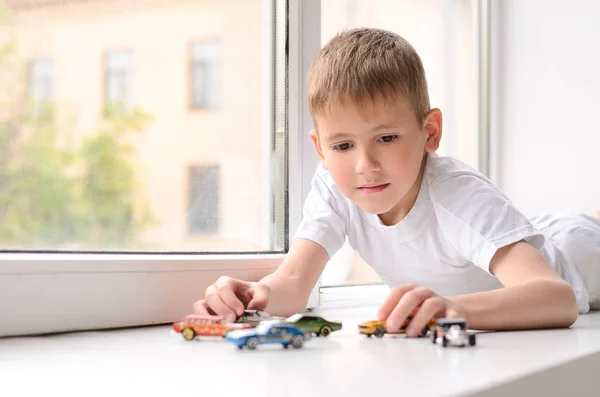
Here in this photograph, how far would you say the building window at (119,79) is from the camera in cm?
111

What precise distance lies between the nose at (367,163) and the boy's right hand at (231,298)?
22cm

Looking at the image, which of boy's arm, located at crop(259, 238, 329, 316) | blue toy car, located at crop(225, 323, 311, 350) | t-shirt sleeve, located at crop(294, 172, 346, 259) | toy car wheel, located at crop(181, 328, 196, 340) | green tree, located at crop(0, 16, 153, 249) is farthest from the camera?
t-shirt sleeve, located at crop(294, 172, 346, 259)

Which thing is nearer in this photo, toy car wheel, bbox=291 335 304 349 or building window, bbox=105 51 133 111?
toy car wheel, bbox=291 335 304 349

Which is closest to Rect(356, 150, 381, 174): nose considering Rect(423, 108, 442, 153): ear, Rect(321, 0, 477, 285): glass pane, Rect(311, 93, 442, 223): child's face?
Rect(311, 93, 442, 223): child's face

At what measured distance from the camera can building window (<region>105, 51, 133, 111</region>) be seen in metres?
1.11

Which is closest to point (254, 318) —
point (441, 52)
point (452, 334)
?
point (452, 334)

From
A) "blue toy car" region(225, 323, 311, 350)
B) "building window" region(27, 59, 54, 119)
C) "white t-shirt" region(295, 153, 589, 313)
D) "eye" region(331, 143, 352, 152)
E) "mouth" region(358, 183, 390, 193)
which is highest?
"building window" region(27, 59, 54, 119)

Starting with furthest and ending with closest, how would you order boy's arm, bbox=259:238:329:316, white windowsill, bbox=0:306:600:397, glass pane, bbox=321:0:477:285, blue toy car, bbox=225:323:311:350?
glass pane, bbox=321:0:477:285 < boy's arm, bbox=259:238:329:316 < blue toy car, bbox=225:323:311:350 < white windowsill, bbox=0:306:600:397

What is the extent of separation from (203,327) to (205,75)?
580 millimetres

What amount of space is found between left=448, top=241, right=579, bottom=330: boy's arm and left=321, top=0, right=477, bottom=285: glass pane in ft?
2.17

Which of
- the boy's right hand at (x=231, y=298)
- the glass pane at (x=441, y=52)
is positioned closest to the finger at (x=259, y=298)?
the boy's right hand at (x=231, y=298)

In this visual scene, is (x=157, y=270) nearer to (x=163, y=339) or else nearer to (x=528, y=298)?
(x=163, y=339)

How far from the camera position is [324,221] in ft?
4.02

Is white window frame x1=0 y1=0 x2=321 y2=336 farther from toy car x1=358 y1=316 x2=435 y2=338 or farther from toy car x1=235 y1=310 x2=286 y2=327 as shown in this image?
toy car x1=358 y1=316 x2=435 y2=338
